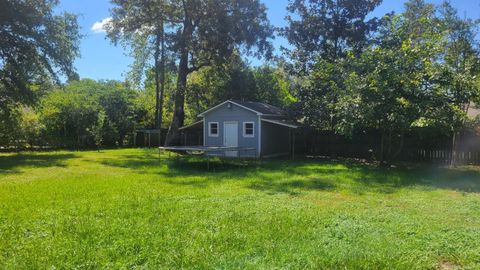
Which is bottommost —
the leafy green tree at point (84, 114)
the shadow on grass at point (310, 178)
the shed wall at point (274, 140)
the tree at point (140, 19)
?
the shadow on grass at point (310, 178)

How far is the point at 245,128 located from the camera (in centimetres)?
2070

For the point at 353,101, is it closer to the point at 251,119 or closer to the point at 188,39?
the point at 251,119

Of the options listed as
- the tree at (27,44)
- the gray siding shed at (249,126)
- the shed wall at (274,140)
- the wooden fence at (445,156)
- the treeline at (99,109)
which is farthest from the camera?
the treeline at (99,109)

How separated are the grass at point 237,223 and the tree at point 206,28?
13.4 metres

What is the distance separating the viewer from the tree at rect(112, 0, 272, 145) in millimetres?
22672

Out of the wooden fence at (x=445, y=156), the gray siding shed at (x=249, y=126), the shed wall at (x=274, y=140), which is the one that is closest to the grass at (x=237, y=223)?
the wooden fence at (x=445, y=156)

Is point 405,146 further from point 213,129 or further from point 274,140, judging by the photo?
point 213,129

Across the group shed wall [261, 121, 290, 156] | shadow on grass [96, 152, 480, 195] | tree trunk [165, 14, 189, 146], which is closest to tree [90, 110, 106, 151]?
tree trunk [165, 14, 189, 146]

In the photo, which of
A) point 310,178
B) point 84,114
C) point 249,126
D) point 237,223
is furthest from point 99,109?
point 237,223

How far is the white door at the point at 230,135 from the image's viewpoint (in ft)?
69.1

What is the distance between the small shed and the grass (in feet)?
28.6

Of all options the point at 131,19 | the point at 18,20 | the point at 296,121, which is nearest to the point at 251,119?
the point at 296,121

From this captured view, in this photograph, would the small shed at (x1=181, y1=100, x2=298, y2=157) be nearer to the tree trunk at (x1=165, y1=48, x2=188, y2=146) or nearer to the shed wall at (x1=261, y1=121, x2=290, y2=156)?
the shed wall at (x1=261, y1=121, x2=290, y2=156)

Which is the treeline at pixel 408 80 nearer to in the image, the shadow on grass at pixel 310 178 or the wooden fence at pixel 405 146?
the wooden fence at pixel 405 146
